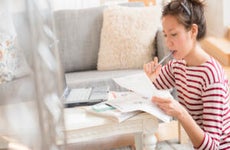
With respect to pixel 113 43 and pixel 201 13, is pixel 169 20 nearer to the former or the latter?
pixel 201 13

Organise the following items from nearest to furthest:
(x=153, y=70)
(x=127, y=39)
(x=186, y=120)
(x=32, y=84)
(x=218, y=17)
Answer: (x=32, y=84) < (x=186, y=120) < (x=153, y=70) < (x=127, y=39) < (x=218, y=17)

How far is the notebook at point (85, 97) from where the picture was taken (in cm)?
150

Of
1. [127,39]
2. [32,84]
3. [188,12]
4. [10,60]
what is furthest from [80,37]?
[32,84]

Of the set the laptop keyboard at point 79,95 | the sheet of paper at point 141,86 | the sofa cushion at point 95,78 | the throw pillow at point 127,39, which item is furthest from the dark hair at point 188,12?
the throw pillow at point 127,39

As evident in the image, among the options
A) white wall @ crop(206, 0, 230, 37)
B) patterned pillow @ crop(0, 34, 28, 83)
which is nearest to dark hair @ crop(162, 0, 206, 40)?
patterned pillow @ crop(0, 34, 28, 83)

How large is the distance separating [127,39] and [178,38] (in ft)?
3.96

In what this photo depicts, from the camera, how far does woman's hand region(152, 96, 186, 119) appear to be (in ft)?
3.78

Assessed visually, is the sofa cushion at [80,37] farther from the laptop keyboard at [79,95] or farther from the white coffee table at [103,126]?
the white coffee table at [103,126]

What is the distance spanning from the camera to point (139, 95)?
139cm

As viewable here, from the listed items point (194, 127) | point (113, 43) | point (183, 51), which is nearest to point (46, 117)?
point (194, 127)

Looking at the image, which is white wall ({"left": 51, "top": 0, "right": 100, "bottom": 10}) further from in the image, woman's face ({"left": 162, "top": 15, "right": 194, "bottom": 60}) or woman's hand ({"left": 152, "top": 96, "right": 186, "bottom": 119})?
woman's hand ({"left": 152, "top": 96, "right": 186, "bottom": 119})

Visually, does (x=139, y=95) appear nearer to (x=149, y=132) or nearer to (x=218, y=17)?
(x=149, y=132)

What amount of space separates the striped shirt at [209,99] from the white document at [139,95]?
8cm

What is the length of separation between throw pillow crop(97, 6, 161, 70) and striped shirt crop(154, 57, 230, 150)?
113 centimetres
